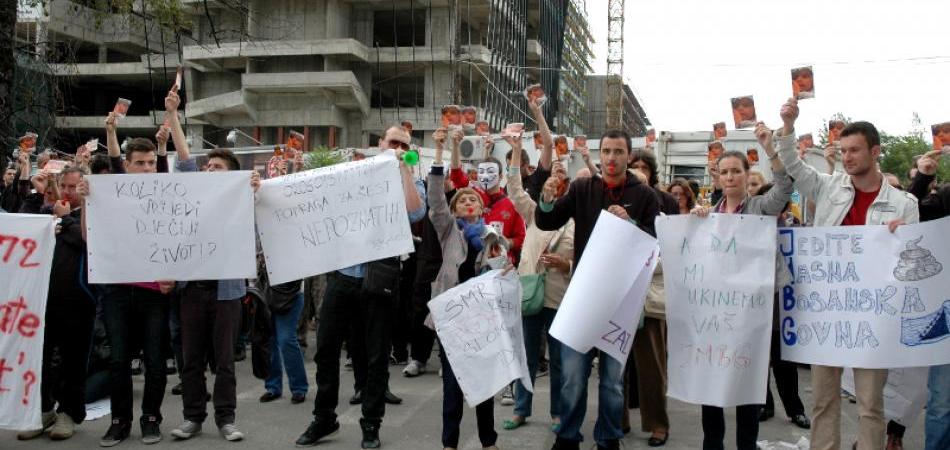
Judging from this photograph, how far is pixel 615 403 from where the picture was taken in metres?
5.03

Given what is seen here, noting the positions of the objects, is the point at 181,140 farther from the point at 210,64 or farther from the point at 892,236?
the point at 210,64

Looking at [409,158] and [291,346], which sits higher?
[409,158]

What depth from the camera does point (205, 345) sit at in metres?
5.74

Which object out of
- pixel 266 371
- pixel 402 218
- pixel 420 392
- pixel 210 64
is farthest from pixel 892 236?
pixel 210 64

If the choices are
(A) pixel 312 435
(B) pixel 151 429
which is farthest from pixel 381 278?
(B) pixel 151 429

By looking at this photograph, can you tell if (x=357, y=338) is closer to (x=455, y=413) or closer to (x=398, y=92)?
(x=455, y=413)

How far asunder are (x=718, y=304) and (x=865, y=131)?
130cm

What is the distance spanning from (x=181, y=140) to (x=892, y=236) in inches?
184

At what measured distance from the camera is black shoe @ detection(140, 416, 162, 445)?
566 centimetres

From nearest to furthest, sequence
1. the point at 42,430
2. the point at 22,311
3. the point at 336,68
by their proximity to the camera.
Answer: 1. the point at 22,311
2. the point at 42,430
3. the point at 336,68

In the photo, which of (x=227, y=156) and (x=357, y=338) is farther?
(x=227, y=156)

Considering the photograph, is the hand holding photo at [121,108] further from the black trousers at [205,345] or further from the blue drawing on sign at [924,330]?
the blue drawing on sign at [924,330]

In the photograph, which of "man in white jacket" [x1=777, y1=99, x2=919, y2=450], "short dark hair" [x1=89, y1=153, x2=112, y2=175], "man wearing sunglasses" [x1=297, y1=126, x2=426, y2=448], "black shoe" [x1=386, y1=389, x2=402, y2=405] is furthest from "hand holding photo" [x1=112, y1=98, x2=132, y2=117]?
"man in white jacket" [x1=777, y1=99, x2=919, y2=450]

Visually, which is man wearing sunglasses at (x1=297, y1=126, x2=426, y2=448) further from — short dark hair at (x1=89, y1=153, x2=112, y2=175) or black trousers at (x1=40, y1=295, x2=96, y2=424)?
short dark hair at (x1=89, y1=153, x2=112, y2=175)
